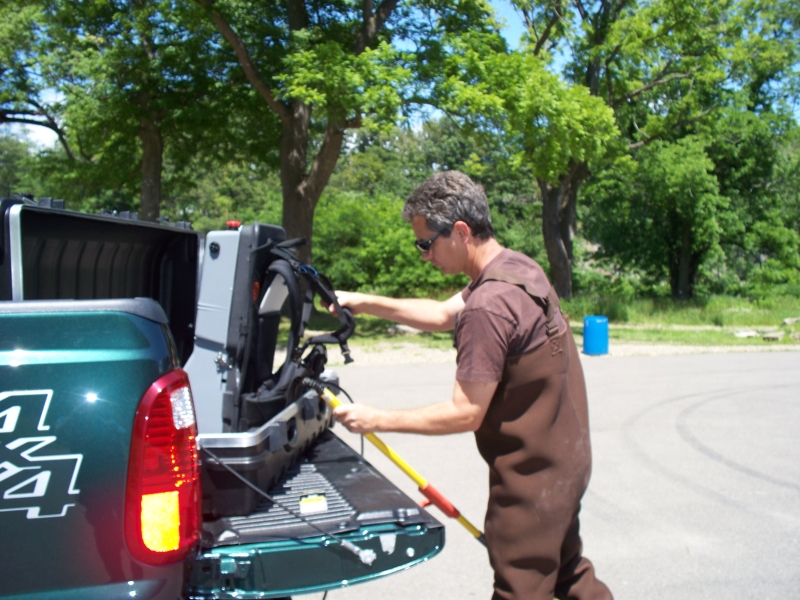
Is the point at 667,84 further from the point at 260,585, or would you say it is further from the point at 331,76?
the point at 260,585

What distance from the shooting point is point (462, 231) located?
274 centimetres

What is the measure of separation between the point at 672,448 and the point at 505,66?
906 centimetres

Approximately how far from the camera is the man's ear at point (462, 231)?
2.73 m

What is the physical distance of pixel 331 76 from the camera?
13258mm

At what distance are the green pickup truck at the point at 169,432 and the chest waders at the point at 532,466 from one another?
328mm

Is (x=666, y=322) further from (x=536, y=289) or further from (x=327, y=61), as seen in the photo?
(x=536, y=289)

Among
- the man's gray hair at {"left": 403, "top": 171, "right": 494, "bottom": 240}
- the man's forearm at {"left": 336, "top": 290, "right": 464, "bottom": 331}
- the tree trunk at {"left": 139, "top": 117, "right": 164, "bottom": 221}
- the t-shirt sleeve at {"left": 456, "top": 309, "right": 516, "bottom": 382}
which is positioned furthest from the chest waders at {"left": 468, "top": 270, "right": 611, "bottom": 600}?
the tree trunk at {"left": 139, "top": 117, "right": 164, "bottom": 221}

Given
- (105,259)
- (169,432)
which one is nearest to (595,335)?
(105,259)

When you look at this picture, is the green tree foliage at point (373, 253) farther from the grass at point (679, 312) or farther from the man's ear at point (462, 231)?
the man's ear at point (462, 231)

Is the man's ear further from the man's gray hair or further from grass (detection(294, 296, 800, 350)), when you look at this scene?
grass (detection(294, 296, 800, 350))

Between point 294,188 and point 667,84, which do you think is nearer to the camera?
point 294,188

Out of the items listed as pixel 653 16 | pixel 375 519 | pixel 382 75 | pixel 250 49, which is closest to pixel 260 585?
pixel 375 519

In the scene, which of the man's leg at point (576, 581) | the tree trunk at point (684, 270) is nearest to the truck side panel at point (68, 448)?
the man's leg at point (576, 581)

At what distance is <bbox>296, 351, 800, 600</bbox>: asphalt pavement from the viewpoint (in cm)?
406
